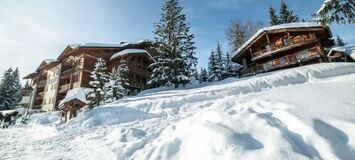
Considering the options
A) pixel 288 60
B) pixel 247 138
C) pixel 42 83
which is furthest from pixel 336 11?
pixel 42 83

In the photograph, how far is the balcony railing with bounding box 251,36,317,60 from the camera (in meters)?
25.9

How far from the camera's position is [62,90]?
3466 centimetres

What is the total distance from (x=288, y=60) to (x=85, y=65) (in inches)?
1076

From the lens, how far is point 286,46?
88.5 feet

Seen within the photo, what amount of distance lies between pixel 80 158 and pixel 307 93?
7.97m

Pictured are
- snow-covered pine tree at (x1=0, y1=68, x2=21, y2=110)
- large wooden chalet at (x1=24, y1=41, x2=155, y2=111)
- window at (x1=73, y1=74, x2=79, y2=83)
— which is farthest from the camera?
snow-covered pine tree at (x1=0, y1=68, x2=21, y2=110)

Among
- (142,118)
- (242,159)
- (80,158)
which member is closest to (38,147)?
(80,158)

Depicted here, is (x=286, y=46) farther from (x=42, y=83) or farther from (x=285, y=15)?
(x=42, y=83)

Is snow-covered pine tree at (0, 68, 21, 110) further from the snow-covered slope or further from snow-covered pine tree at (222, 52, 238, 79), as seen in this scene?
the snow-covered slope

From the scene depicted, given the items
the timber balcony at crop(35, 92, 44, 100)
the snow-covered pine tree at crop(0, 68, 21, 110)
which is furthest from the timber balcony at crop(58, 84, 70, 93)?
the snow-covered pine tree at crop(0, 68, 21, 110)

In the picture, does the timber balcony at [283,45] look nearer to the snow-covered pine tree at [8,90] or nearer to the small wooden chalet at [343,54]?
the small wooden chalet at [343,54]

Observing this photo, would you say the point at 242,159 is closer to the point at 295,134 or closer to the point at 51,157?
the point at 295,134

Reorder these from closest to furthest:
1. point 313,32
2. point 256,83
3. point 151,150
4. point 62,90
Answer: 1. point 151,150
2. point 256,83
3. point 313,32
4. point 62,90

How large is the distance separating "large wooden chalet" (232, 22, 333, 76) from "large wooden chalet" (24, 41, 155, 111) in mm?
13926
